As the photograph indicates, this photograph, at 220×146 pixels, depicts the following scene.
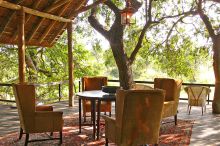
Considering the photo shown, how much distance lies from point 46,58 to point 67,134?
943 cm

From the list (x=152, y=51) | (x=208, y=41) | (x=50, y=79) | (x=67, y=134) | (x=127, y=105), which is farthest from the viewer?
(x=50, y=79)

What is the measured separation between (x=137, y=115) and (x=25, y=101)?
177 centimetres

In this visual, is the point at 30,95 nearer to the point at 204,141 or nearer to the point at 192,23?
the point at 204,141

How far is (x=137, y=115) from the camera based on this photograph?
12.8ft

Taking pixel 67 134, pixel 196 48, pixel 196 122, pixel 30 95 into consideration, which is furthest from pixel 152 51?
pixel 30 95

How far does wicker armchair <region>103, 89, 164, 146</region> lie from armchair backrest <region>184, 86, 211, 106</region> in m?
3.82

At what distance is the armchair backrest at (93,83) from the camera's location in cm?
667

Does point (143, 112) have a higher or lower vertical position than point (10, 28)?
lower

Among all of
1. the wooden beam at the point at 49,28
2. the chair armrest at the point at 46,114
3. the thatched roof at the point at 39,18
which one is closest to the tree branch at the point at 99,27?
the thatched roof at the point at 39,18

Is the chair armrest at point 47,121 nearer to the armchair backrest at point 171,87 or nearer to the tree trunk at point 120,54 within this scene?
the armchair backrest at point 171,87

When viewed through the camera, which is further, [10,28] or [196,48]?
[196,48]

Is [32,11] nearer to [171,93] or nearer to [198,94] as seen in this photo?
[171,93]

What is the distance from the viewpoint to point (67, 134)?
218 inches

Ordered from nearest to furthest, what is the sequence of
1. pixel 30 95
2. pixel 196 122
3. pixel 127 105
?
pixel 127 105 → pixel 30 95 → pixel 196 122
